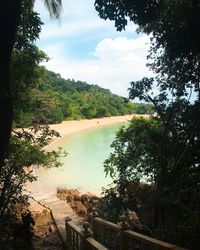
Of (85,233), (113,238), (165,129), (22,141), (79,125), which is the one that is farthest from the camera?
(79,125)

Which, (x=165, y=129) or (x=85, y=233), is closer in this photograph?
(x=85, y=233)

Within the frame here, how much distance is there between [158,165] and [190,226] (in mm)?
3836

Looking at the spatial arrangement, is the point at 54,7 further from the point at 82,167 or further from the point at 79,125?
the point at 79,125

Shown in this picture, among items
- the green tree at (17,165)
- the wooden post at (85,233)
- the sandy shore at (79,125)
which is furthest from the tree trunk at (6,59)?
the sandy shore at (79,125)

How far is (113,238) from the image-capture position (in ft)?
18.5

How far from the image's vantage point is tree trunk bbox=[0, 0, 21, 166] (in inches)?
163

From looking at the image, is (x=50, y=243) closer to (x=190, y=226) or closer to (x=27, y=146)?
(x=27, y=146)

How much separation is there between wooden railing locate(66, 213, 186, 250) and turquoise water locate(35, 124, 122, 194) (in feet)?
45.2

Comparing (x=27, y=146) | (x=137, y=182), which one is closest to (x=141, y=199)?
(x=137, y=182)

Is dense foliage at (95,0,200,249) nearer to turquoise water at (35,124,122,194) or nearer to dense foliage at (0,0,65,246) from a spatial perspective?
dense foliage at (0,0,65,246)

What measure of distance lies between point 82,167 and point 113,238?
2516 centimetres

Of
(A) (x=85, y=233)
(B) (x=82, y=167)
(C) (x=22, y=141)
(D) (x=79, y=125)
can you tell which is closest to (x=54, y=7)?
(C) (x=22, y=141)

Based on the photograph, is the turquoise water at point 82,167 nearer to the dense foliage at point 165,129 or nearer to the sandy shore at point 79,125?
the sandy shore at point 79,125

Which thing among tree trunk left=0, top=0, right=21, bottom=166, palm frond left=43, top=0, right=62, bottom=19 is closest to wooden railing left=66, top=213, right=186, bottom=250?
tree trunk left=0, top=0, right=21, bottom=166
